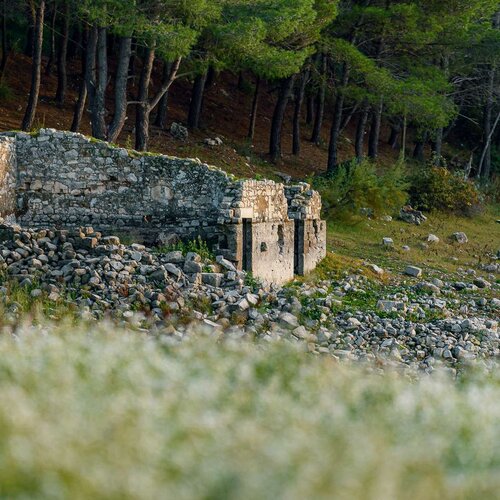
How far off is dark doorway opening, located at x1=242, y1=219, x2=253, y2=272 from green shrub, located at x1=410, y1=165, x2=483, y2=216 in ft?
54.7

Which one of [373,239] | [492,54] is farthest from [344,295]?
[492,54]

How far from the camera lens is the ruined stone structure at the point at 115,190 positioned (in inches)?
752

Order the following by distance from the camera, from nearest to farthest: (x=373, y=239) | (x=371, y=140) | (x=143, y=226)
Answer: (x=143, y=226)
(x=373, y=239)
(x=371, y=140)

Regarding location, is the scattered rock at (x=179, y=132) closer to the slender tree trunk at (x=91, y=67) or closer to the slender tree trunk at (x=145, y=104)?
the slender tree trunk at (x=145, y=104)

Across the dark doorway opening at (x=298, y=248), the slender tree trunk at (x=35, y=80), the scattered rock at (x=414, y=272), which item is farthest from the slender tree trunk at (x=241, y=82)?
the dark doorway opening at (x=298, y=248)

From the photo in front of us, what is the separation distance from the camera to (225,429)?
18.5 ft

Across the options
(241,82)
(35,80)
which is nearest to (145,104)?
(35,80)

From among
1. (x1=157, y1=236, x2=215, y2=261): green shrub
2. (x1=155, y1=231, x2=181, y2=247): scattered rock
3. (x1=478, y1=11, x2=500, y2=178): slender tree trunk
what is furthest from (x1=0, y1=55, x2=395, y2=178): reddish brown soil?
(x1=157, y1=236, x2=215, y2=261): green shrub

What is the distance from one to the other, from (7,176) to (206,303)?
556cm

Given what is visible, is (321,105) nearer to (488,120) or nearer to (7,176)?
(488,120)

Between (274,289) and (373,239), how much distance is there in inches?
438

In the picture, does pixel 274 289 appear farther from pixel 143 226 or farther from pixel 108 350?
pixel 108 350

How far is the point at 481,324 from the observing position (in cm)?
1795

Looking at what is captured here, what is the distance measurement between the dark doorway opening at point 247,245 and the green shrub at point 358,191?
10353mm
